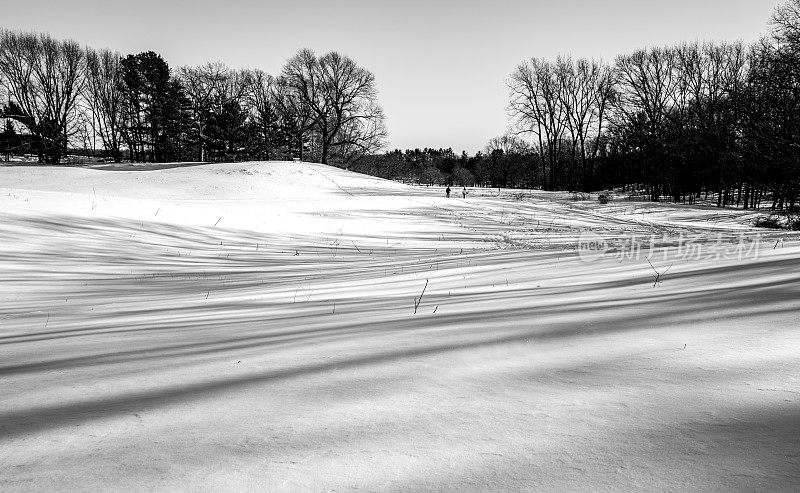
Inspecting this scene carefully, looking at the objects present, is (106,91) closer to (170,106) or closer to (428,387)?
(170,106)

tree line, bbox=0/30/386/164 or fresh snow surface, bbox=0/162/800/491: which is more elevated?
tree line, bbox=0/30/386/164

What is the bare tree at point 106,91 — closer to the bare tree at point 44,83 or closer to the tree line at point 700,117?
the bare tree at point 44,83

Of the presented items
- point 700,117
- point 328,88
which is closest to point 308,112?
point 328,88

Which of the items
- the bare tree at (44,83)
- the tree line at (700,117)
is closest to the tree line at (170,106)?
the bare tree at (44,83)

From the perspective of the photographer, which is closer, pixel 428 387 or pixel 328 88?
pixel 428 387

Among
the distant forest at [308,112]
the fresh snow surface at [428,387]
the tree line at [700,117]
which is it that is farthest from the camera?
the distant forest at [308,112]

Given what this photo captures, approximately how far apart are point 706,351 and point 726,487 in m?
0.88

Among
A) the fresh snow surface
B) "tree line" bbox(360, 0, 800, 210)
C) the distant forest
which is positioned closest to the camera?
the fresh snow surface

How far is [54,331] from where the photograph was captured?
9.90 ft

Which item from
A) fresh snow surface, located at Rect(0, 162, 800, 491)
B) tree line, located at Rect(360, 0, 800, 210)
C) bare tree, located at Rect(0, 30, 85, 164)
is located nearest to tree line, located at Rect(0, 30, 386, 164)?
bare tree, located at Rect(0, 30, 85, 164)

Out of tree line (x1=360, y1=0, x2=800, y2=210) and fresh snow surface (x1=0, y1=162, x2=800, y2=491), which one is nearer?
fresh snow surface (x1=0, y1=162, x2=800, y2=491)

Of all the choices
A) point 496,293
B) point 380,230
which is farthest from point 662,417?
point 380,230

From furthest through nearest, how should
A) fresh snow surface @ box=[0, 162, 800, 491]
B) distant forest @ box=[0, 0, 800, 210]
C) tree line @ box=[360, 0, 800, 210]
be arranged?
distant forest @ box=[0, 0, 800, 210] → tree line @ box=[360, 0, 800, 210] → fresh snow surface @ box=[0, 162, 800, 491]

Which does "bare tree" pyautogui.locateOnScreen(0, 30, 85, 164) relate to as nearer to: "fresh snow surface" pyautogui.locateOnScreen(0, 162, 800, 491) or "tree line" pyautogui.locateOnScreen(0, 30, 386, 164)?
"tree line" pyautogui.locateOnScreen(0, 30, 386, 164)
